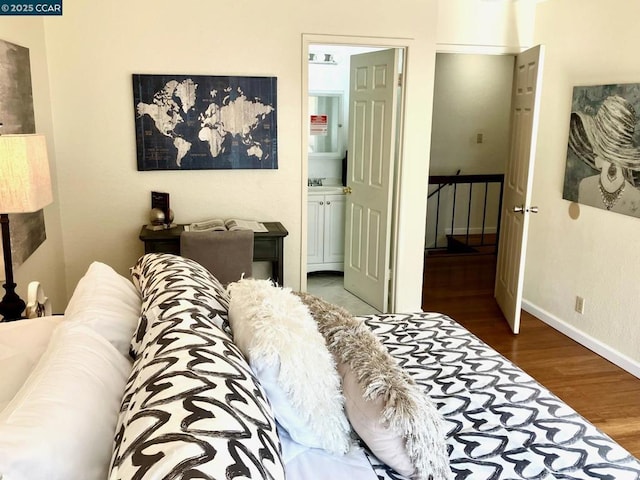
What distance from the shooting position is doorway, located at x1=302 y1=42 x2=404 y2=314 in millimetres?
5145

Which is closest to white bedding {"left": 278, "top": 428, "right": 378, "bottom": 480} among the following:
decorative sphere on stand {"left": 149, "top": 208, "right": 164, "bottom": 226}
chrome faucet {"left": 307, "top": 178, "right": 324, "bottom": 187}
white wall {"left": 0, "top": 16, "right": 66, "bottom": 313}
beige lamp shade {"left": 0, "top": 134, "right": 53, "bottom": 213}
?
beige lamp shade {"left": 0, "top": 134, "right": 53, "bottom": 213}

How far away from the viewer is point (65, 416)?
1.14 metres

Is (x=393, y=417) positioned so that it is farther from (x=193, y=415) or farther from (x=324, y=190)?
(x=324, y=190)

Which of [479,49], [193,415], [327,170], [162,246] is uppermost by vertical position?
[479,49]

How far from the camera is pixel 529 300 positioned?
4.62m

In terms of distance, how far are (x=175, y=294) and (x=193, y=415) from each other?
0.75 meters

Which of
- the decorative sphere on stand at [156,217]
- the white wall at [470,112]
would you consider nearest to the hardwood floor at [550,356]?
the white wall at [470,112]

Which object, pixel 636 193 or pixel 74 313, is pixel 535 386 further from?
pixel 636 193

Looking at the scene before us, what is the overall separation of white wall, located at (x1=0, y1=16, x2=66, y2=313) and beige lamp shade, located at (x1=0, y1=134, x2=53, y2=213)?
74cm

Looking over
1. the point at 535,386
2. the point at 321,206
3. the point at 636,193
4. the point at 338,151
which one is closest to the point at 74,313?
the point at 535,386

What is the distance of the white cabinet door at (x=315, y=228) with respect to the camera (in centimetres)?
514

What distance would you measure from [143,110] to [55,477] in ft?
9.83

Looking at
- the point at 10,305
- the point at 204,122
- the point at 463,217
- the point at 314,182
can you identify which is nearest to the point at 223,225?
the point at 204,122

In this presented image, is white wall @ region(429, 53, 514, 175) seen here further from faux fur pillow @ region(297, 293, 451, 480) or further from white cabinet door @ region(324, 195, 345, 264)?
faux fur pillow @ region(297, 293, 451, 480)
